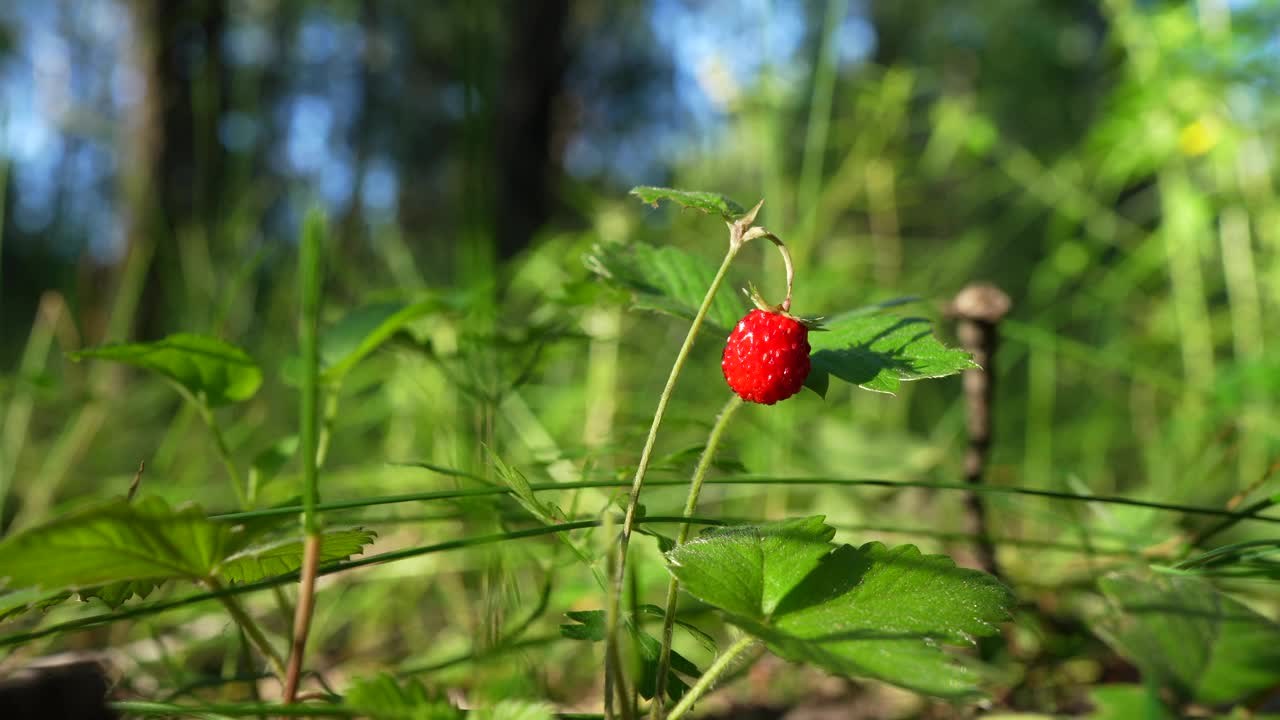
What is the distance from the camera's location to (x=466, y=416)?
0.59 metres

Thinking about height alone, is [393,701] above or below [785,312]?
below

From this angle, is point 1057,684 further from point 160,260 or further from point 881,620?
point 160,260

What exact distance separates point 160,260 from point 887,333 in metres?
2.20

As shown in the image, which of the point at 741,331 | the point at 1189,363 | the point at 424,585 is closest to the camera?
the point at 741,331

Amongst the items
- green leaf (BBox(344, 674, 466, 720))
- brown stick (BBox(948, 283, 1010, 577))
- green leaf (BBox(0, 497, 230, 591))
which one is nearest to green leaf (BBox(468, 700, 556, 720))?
green leaf (BBox(344, 674, 466, 720))

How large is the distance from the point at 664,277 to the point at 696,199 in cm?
16

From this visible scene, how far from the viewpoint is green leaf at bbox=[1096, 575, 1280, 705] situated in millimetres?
279

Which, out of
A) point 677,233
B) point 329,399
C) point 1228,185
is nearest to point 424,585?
point 329,399

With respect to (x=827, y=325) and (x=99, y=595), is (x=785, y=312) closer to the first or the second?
(x=827, y=325)

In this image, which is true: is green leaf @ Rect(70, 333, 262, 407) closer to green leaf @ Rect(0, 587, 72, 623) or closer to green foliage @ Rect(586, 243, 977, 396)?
green leaf @ Rect(0, 587, 72, 623)

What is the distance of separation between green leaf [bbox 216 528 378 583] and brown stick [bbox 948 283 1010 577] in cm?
46

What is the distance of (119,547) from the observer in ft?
1.08

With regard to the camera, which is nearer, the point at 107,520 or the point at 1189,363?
the point at 107,520

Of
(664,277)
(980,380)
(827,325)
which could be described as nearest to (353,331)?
(664,277)
